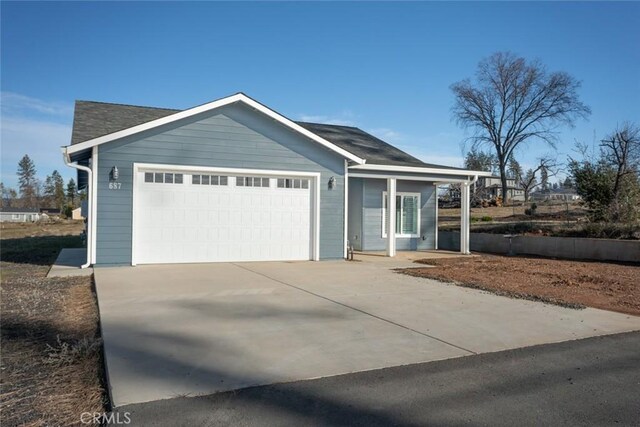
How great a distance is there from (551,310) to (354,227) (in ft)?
34.1

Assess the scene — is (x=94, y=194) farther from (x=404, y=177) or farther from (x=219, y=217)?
(x=404, y=177)

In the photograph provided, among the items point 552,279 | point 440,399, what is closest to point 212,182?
point 552,279

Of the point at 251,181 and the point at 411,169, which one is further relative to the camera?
the point at 411,169

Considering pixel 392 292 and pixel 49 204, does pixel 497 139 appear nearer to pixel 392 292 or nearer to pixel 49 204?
pixel 392 292

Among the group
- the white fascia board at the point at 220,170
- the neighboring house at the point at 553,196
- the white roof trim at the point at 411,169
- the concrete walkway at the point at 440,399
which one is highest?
the neighboring house at the point at 553,196

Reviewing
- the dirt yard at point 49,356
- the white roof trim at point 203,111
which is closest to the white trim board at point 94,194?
the white roof trim at point 203,111

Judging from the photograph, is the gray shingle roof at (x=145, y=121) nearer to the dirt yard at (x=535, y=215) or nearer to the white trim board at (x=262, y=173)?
the white trim board at (x=262, y=173)

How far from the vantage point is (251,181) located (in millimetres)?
13711

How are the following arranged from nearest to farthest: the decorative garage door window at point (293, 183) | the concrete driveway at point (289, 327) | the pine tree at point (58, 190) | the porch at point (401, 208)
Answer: the concrete driveway at point (289, 327)
the decorative garage door window at point (293, 183)
the porch at point (401, 208)
the pine tree at point (58, 190)

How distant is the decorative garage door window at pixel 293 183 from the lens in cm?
1409

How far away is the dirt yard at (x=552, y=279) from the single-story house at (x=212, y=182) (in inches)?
136

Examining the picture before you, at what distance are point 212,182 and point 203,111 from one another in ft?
6.21

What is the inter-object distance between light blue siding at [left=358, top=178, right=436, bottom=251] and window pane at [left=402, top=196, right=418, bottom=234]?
10.0 inches

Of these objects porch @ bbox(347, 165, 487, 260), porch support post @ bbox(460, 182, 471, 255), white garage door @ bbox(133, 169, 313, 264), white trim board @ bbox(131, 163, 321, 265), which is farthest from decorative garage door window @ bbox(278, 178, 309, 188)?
porch support post @ bbox(460, 182, 471, 255)
